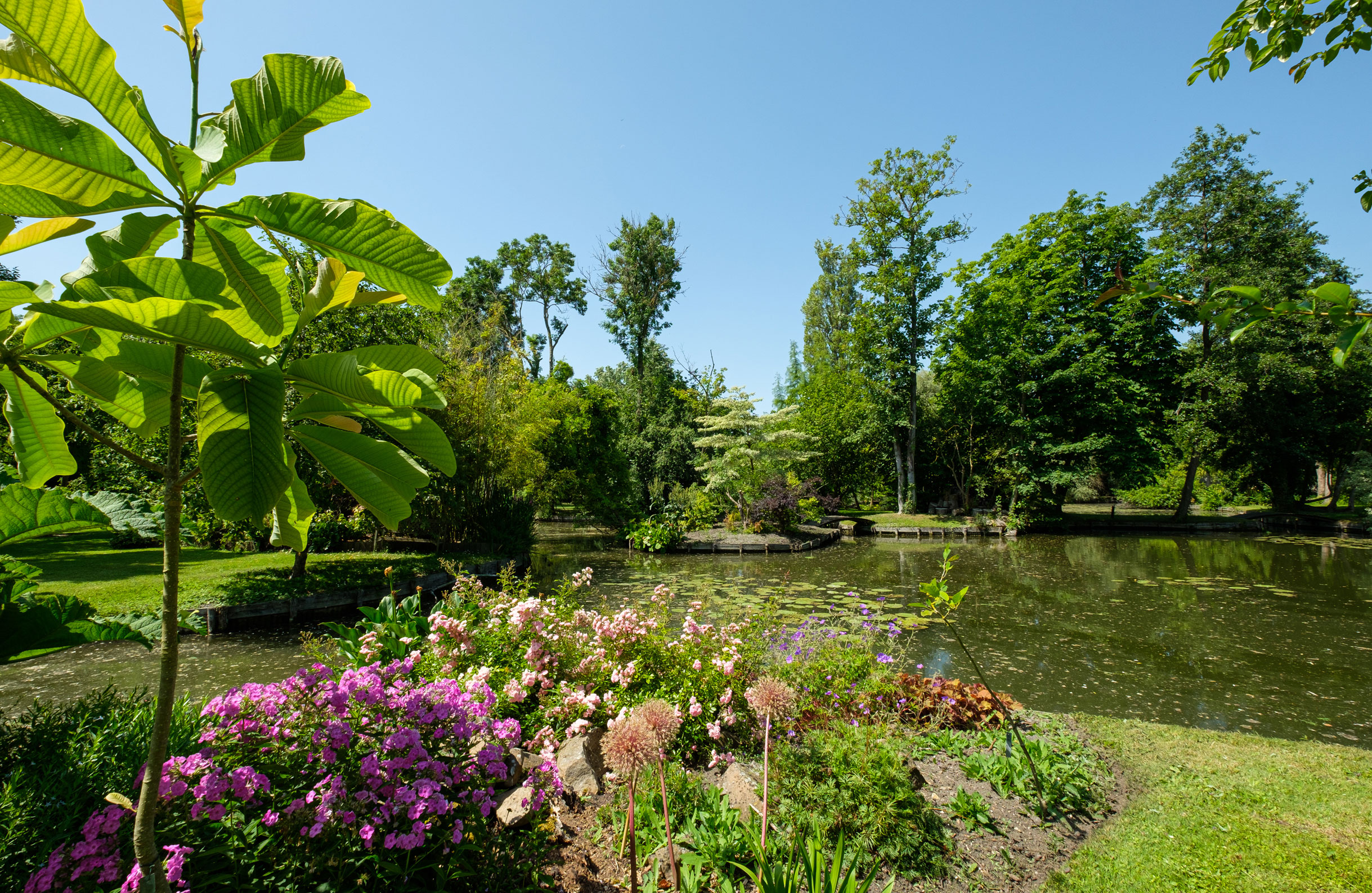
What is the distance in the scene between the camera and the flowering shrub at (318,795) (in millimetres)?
1488

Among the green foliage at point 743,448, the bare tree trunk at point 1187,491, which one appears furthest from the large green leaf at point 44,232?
the bare tree trunk at point 1187,491

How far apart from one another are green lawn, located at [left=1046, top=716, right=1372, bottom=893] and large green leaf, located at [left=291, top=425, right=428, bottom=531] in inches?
117

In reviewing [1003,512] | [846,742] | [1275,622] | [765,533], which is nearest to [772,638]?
[846,742]

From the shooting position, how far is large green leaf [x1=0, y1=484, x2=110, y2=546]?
1.12 m

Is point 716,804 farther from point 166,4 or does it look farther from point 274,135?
point 166,4

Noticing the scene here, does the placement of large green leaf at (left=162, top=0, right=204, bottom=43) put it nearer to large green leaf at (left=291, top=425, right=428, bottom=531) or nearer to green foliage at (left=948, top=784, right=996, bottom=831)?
large green leaf at (left=291, top=425, right=428, bottom=531)

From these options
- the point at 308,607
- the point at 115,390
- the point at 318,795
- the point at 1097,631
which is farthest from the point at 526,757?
the point at 1097,631

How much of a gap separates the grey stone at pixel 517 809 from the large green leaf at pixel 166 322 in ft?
6.55

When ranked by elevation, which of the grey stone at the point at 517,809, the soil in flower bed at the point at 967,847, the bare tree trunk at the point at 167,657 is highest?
the bare tree trunk at the point at 167,657

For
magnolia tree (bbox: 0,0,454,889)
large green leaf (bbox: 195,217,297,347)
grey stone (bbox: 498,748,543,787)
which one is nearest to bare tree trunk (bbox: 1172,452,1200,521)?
grey stone (bbox: 498,748,543,787)

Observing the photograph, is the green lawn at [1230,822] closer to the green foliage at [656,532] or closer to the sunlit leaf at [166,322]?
the sunlit leaf at [166,322]

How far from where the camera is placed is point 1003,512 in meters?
19.8

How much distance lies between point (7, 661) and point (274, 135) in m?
1.32

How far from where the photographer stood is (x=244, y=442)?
78cm
